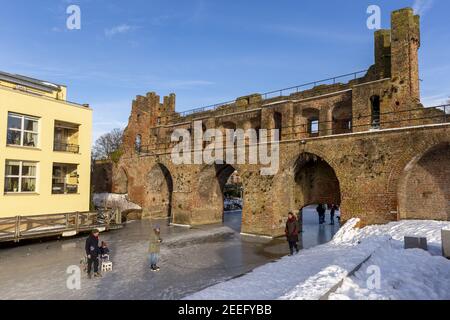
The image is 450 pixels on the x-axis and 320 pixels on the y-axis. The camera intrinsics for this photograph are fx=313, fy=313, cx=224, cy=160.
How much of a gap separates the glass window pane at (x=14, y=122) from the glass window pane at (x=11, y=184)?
8.86 ft

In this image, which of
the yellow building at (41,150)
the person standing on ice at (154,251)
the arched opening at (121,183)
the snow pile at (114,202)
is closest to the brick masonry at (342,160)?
the snow pile at (114,202)

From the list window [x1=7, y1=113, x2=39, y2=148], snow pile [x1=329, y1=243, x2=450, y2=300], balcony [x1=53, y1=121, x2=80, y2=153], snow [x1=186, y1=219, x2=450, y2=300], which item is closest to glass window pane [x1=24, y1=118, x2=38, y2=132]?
window [x1=7, y1=113, x2=39, y2=148]

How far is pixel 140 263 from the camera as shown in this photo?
12.1 meters

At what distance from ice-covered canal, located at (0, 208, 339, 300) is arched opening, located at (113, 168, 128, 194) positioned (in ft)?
37.5

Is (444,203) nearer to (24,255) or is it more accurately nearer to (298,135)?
(298,135)

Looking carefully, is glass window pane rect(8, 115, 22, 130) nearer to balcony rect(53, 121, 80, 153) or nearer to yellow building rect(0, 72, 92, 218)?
yellow building rect(0, 72, 92, 218)

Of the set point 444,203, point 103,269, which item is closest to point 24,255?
point 103,269

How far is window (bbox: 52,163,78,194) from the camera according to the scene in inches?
731

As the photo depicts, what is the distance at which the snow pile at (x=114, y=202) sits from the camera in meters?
27.8

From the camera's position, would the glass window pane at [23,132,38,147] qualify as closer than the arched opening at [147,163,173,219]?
Yes

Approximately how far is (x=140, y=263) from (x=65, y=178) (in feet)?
33.2

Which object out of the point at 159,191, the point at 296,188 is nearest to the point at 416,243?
the point at 296,188

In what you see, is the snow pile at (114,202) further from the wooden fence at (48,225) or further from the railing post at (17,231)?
the railing post at (17,231)

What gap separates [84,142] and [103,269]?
A: 11.0 metres
